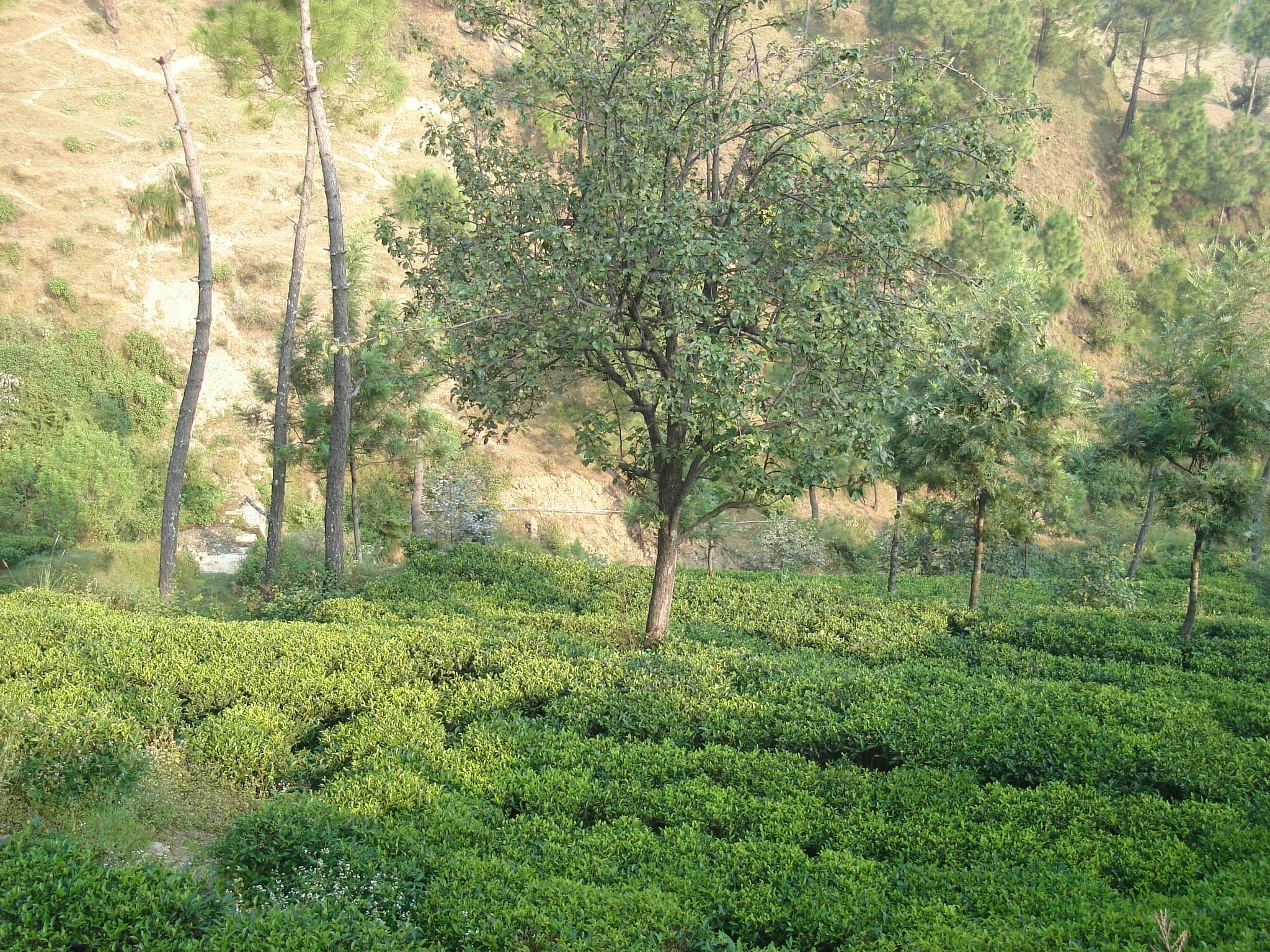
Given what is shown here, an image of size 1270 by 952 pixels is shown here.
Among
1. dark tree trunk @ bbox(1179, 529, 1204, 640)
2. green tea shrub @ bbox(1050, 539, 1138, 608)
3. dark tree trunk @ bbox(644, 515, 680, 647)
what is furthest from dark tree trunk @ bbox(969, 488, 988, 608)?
dark tree trunk @ bbox(644, 515, 680, 647)

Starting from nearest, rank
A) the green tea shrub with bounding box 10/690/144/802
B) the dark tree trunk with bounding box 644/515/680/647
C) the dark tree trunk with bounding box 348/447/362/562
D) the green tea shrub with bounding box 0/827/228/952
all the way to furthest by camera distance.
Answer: the green tea shrub with bounding box 0/827/228/952 < the green tea shrub with bounding box 10/690/144/802 < the dark tree trunk with bounding box 644/515/680/647 < the dark tree trunk with bounding box 348/447/362/562

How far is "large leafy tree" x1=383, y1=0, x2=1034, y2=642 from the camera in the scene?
816 centimetres

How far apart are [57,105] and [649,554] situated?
25.1 meters

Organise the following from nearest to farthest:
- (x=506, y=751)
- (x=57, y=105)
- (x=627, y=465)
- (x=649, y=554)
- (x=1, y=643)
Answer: (x=506, y=751) → (x=1, y=643) → (x=627, y=465) → (x=649, y=554) → (x=57, y=105)

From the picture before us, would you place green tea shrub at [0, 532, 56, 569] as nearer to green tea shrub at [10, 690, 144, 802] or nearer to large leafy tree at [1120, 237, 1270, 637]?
green tea shrub at [10, 690, 144, 802]

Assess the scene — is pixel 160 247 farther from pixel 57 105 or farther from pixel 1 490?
pixel 1 490

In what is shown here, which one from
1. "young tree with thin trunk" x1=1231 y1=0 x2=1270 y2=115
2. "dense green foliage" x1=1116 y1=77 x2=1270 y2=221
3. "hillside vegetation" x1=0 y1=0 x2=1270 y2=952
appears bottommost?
"hillside vegetation" x1=0 y1=0 x2=1270 y2=952

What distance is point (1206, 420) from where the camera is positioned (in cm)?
1170

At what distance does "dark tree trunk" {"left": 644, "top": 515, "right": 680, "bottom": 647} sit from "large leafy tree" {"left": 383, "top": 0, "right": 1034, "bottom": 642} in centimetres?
56

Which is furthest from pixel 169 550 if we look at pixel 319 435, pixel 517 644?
pixel 517 644

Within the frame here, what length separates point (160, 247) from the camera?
26.9 metres

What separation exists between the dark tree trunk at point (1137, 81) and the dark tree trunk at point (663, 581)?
155 feet

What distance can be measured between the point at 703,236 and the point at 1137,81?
49.0 metres

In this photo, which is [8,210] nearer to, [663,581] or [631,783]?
[663,581]
